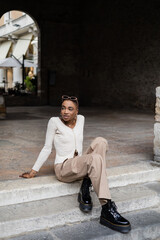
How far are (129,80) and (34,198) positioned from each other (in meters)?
10.0

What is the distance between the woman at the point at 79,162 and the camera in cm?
263

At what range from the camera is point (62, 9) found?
46.5ft

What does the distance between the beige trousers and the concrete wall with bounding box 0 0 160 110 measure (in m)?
8.78

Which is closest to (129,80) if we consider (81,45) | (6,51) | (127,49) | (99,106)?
(127,49)

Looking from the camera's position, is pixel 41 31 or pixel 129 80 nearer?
pixel 129 80

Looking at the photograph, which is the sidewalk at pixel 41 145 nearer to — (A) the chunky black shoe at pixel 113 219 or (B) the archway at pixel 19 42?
(A) the chunky black shoe at pixel 113 219

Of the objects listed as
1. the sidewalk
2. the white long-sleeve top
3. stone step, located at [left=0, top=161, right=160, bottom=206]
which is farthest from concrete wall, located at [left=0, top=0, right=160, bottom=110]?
the white long-sleeve top

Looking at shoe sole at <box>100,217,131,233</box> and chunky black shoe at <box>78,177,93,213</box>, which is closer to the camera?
shoe sole at <box>100,217,131,233</box>

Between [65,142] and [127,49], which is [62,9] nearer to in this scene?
[127,49]

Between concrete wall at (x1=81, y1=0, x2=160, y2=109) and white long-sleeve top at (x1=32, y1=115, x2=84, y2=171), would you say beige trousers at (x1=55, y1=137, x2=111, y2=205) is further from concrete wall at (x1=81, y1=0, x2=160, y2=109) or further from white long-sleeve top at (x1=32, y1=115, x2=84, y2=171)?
concrete wall at (x1=81, y1=0, x2=160, y2=109)

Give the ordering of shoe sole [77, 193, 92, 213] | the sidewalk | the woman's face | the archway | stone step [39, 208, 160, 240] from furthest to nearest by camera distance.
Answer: the archway < the sidewalk < the woman's face < shoe sole [77, 193, 92, 213] < stone step [39, 208, 160, 240]

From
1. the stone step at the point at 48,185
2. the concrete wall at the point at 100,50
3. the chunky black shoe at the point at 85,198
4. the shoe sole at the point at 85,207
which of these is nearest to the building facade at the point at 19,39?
the concrete wall at the point at 100,50

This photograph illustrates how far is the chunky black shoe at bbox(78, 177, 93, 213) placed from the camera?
275 cm

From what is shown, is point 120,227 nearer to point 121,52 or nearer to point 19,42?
point 121,52
